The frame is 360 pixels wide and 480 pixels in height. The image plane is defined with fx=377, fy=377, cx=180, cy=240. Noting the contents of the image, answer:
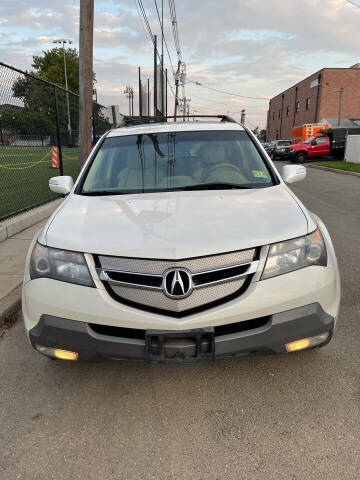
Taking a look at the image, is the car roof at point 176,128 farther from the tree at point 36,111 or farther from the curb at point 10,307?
the tree at point 36,111

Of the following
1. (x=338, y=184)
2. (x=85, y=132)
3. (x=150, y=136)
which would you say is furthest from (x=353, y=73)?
(x=150, y=136)

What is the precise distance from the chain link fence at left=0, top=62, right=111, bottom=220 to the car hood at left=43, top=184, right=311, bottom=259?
14.9 ft

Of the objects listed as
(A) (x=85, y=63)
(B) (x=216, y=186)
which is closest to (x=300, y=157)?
(A) (x=85, y=63)

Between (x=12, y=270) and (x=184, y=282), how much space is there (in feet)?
10.6

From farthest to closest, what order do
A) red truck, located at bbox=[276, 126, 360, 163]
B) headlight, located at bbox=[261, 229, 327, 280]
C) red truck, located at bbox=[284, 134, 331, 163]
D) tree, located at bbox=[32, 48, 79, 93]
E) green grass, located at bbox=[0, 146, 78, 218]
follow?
tree, located at bbox=[32, 48, 79, 93] < red truck, located at bbox=[284, 134, 331, 163] < red truck, located at bbox=[276, 126, 360, 163] < green grass, located at bbox=[0, 146, 78, 218] < headlight, located at bbox=[261, 229, 327, 280]

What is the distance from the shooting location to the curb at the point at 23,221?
19.8ft

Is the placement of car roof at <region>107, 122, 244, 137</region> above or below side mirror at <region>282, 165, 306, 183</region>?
above

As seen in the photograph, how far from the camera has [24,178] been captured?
14.8m

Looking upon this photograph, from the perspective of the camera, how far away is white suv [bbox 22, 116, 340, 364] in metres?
2.04

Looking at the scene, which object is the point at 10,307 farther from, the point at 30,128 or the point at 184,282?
the point at 30,128

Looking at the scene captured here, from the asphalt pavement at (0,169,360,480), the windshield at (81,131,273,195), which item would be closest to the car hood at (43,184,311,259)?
the windshield at (81,131,273,195)

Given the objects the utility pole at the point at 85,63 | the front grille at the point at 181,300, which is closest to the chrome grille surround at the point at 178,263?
the front grille at the point at 181,300

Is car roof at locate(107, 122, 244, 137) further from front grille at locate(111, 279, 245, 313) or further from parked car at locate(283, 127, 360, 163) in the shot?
parked car at locate(283, 127, 360, 163)

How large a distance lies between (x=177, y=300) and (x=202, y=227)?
471 millimetres
